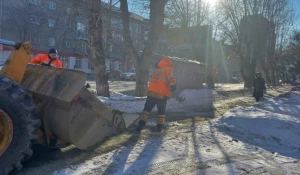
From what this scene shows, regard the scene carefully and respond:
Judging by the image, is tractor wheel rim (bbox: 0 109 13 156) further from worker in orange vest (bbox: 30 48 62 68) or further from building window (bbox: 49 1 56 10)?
building window (bbox: 49 1 56 10)

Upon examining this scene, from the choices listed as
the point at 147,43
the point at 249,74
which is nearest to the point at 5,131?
the point at 147,43

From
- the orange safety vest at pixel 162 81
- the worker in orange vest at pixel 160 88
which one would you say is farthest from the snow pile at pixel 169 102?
the orange safety vest at pixel 162 81

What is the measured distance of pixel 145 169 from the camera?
13.5 ft

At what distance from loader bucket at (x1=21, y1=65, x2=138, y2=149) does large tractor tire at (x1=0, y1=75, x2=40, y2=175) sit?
542mm

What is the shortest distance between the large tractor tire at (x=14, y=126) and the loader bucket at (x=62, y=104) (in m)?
0.54

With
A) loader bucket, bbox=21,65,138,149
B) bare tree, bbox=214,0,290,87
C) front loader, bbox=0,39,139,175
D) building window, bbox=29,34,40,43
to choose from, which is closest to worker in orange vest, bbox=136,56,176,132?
front loader, bbox=0,39,139,175

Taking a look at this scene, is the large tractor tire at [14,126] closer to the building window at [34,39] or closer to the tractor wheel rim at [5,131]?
the tractor wheel rim at [5,131]

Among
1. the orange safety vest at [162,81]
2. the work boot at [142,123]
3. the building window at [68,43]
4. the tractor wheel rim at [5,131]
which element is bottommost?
the work boot at [142,123]

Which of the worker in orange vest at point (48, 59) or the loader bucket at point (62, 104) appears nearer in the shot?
the loader bucket at point (62, 104)

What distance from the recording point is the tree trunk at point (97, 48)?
34.7ft

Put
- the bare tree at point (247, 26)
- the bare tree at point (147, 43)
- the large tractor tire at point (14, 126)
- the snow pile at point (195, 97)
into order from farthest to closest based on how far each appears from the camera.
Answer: the bare tree at point (247, 26) → the snow pile at point (195, 97) → the bare tree at point (147, 43) → the large tractor tire at point (14, 126)

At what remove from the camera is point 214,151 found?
197 inches

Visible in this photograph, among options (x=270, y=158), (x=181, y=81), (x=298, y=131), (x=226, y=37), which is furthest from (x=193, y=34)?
(x=270, y=158)

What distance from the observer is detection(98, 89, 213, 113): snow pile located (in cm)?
975
